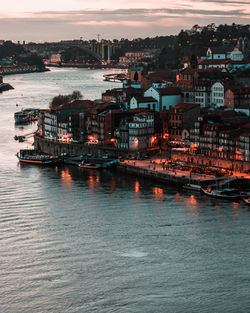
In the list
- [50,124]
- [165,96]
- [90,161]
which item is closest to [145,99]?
[165,96]

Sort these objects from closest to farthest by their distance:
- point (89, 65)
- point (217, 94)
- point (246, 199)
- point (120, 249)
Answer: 1. point (120, 249)
2. point (246, 199)
3. point (217, 94)
4. point (89, 65)

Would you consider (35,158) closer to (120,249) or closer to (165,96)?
(165,96)

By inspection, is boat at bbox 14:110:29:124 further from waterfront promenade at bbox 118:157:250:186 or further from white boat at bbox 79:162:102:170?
waterfront promenade at bbox 118:157:250:186

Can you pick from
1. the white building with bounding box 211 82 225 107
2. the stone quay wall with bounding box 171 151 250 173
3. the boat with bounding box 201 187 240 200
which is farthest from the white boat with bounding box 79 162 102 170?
the white building with bounding box 211 82 225 107

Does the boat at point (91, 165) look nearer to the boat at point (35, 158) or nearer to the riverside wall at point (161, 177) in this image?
the riverside wall at point (161, 177)

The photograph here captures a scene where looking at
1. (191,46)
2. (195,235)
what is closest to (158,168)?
(195,235)

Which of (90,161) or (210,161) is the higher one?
(210,161)

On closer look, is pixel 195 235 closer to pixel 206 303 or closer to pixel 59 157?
pixel 206 303
